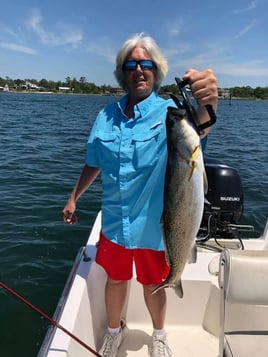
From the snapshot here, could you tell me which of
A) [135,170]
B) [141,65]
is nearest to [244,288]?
[135,170]

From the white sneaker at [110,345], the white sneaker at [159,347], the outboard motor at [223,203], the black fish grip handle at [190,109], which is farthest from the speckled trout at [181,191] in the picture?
the outboard motor at [223,203]

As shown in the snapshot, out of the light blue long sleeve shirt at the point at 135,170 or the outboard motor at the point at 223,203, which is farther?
the outboard motor at the point at 223,203

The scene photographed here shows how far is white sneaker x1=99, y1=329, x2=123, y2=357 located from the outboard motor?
61.7 inches

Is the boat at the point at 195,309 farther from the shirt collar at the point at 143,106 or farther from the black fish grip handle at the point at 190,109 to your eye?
the shirt collar at the point at 143,106

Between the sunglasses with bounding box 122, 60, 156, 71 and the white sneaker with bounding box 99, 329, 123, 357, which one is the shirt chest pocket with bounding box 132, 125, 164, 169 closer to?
the sunglasses with bounding box 122, 60, 156, 71

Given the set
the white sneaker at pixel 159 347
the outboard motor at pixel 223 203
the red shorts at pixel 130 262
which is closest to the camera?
the red shorts at pixel 130 262

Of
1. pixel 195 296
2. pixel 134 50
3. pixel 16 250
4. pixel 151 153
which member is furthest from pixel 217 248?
pixel 16 250

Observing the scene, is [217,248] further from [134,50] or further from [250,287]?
[134,50]

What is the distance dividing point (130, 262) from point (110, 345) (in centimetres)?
79

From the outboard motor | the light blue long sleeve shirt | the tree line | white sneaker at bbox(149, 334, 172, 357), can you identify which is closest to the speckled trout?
the light blue long sleeve shirt

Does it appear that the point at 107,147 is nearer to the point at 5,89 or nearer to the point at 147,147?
the point at 147,147

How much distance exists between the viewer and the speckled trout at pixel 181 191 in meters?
1.81

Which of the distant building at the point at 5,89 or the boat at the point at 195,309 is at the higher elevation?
the boat at the point at 195,309

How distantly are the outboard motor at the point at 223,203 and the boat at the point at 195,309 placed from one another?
143mm
